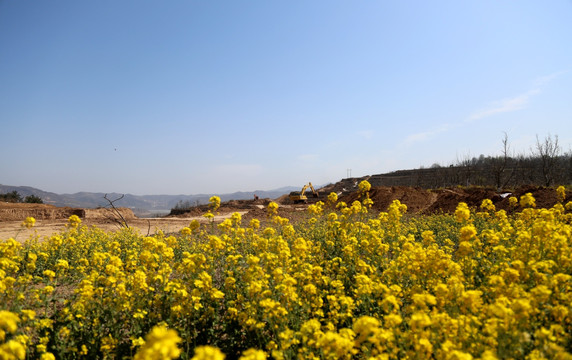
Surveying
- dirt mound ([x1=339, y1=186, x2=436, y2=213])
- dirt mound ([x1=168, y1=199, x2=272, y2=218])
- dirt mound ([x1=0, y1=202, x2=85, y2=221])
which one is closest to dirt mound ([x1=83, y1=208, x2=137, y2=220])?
A: dirt mound ([x1=0, y1=202, x2=85, y2=221])

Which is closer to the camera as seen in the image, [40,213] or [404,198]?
[40,213]

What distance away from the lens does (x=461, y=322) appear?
2.85 m

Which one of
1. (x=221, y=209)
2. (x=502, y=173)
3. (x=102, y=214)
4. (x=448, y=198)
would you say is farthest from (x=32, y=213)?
(x=502, y=173)

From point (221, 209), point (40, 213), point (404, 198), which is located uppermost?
point (40, 213)

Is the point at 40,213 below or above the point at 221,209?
above

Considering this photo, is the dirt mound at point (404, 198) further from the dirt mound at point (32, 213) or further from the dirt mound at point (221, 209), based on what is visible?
the dirt mound at point (32, 213)

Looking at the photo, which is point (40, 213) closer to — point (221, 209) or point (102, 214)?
point (102, 214)

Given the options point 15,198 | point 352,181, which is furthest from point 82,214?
point 352,181

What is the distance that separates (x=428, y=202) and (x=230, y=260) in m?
25.5

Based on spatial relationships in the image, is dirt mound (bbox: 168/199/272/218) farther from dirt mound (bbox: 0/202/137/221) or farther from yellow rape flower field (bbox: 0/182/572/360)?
yellow rape flower field (bbox: 0/182/572/360)

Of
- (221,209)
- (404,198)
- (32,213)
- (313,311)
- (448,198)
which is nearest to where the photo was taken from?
(313,311)

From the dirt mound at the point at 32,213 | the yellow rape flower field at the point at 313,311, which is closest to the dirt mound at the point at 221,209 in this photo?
the dirt mound at the point at 32,213

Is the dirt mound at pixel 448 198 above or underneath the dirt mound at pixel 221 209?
above

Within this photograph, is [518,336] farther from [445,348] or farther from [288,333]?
[288,333]
